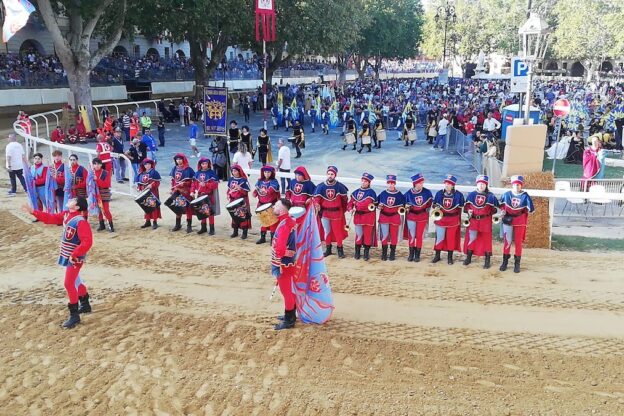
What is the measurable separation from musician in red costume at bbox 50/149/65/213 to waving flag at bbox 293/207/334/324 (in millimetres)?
7214

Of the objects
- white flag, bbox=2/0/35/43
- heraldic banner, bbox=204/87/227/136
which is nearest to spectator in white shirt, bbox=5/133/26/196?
white flag, bbox=2/0/35/43

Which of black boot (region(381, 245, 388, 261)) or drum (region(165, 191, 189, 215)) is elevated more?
drum (region(165, 191, 189, 215))

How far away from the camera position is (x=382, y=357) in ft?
21.7

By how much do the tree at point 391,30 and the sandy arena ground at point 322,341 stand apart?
50355mm

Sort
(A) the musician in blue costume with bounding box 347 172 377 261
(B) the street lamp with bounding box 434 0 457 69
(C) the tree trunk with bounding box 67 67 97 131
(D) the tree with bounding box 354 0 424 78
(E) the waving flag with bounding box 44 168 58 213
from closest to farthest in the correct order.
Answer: (A) the musician in blue costume with bounding box 347 172 377 261 < (E) the waving flag with bounding box 44 168 58 213 < (C) the tree trunk with bounding box 67 67 97 131 < (D) the tree with bounding box 354 0 424 78 < (B) the street lamp with bounding box 434 0 457 69

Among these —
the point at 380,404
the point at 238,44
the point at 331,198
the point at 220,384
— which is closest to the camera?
the point at 380,404

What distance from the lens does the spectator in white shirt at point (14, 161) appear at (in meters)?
14.7

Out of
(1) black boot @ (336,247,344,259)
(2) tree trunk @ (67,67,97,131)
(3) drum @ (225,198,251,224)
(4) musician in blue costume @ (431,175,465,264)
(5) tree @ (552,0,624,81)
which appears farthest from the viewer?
(5) tree @ (552,0,624,81)

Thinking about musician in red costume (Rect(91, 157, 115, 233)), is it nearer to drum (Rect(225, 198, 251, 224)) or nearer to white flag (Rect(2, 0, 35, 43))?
drum (Rect(225, 198, 251, 224))

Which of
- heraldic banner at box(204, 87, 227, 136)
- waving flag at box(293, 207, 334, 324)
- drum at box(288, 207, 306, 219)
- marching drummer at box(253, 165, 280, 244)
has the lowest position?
A: waving flag at box(293, 207, 334, 324)

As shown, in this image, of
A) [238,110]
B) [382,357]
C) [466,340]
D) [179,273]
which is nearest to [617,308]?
[466,340]

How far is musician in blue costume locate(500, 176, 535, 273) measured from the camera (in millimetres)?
9391

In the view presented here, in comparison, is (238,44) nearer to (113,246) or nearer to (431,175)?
(431,175)

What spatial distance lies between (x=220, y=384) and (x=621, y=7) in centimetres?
7287
